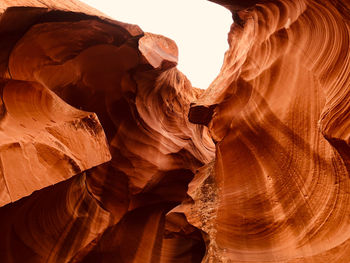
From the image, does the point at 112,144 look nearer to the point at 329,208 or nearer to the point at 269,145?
the point at 269,145

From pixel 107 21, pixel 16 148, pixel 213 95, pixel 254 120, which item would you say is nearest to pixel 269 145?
pixel 254 120

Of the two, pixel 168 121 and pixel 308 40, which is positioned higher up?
pixel 308 40

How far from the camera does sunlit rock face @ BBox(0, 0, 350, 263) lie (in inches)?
153

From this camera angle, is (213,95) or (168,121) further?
(168,121)

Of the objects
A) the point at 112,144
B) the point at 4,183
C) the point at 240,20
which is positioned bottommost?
the point at 112,144

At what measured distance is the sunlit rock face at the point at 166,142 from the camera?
389cm

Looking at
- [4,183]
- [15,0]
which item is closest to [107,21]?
[15,0]

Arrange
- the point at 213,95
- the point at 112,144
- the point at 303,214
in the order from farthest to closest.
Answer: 1. the point at 112,144
2. the point at 213,95
3. the point at 303,214

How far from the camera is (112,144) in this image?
9000 mm

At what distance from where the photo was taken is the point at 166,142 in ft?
30.6

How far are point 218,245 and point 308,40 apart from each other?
3.51 meters

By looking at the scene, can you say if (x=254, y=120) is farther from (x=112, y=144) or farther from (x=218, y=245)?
(x=112, y=144)

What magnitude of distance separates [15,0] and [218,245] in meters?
5.34

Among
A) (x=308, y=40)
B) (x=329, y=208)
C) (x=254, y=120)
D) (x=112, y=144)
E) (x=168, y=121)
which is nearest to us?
(x=329, y=208)
